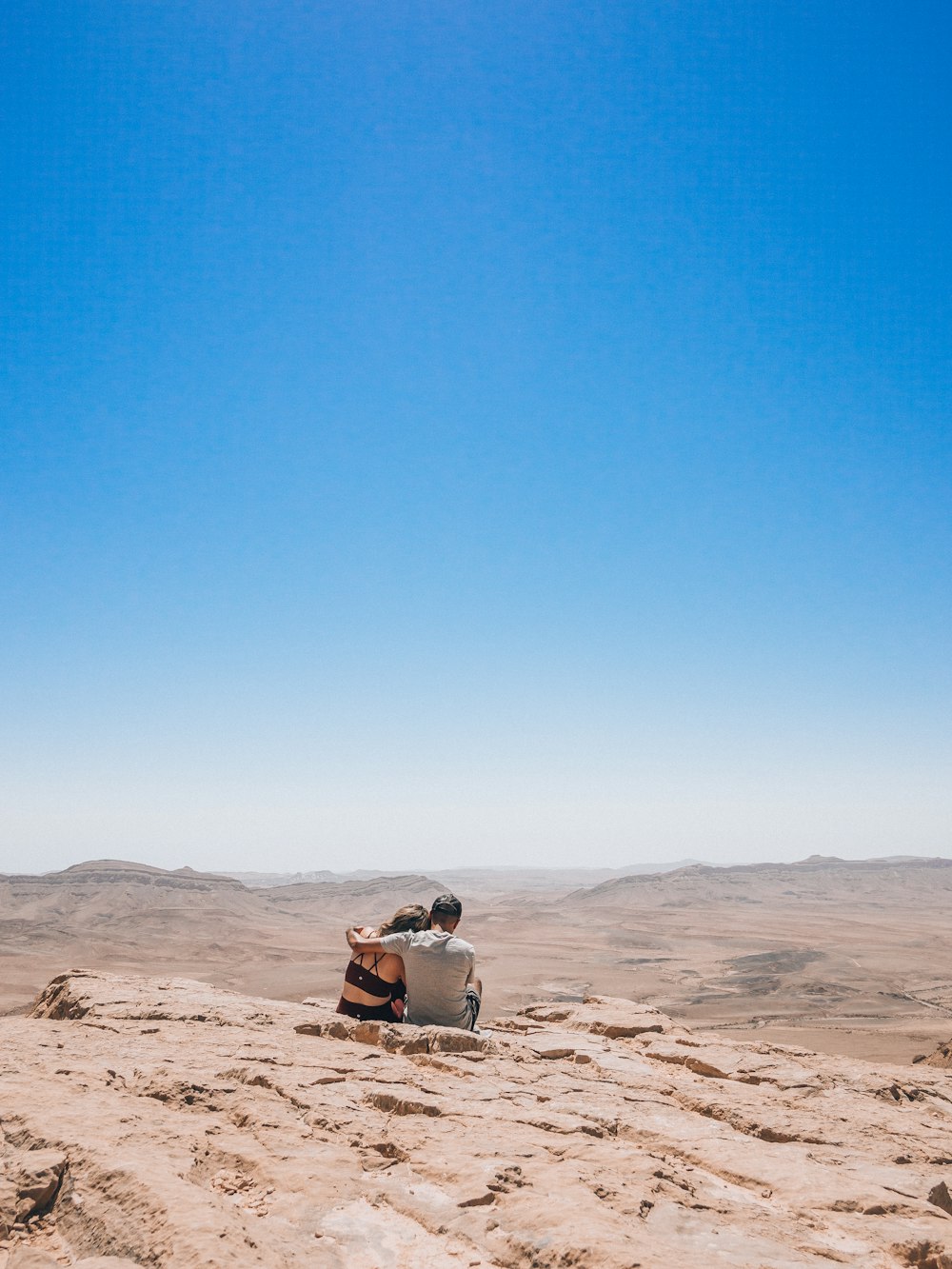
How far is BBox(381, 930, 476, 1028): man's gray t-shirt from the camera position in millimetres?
5965

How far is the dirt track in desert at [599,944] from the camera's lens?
110ft

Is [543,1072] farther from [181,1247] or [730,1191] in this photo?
[181,1247]

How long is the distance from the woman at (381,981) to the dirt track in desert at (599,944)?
841 inches

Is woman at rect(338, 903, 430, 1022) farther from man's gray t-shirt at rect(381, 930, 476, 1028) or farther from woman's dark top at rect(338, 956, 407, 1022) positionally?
man's gray t-shirt at rect(381, 930, 476, 1028)

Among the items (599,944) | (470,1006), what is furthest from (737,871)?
(470,1006)

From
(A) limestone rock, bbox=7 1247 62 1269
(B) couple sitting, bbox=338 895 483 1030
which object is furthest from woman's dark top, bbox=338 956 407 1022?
(A) limestone rock, bbox=7 1247 62 1269

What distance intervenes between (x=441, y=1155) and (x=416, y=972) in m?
2.56

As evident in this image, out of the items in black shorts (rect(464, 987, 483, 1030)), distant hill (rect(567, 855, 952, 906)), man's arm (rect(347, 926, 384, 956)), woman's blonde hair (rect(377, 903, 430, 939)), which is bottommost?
distant hill (rect(567, 855, 952, 906))

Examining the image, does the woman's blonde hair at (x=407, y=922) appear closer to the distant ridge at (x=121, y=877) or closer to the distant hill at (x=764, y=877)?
the distant ridge at (x=121, y=877)

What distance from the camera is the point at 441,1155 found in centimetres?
357

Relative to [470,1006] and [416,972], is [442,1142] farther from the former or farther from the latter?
[470,1006]

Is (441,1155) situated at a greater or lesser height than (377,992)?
greater

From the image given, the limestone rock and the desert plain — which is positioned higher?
the limestone rock

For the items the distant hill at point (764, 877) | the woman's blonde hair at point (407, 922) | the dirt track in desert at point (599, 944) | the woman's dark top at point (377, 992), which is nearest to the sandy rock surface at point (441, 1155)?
the woman's dark top at point (377, 992)
